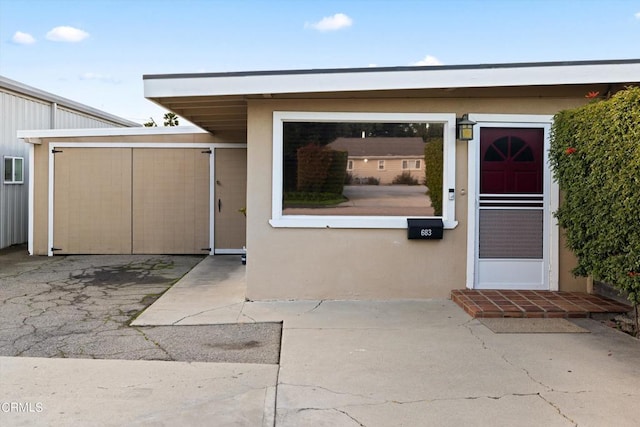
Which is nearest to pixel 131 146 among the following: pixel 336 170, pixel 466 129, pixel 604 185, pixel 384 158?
pixel 336 170

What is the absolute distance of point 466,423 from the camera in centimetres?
316

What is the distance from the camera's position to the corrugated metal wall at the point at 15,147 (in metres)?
11.8

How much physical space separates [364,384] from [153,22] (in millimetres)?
12132

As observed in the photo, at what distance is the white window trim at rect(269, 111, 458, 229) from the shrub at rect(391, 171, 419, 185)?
0.38m

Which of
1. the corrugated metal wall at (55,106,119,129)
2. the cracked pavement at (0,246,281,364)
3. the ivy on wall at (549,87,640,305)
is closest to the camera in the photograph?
the ivy on wall at (549,87,640,305)

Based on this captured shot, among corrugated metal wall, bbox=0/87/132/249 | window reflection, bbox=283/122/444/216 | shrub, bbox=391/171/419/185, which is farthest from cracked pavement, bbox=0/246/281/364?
corrugated metal wall, bbox=0/87/132/249

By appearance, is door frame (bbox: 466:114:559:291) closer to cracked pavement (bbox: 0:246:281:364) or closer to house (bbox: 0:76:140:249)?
cracked pavement (bbox: 0:246:281:364)

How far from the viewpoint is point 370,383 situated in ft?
12.5

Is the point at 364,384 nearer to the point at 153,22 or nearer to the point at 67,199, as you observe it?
the point at 67,199

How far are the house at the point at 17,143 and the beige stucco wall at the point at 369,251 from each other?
815 cm

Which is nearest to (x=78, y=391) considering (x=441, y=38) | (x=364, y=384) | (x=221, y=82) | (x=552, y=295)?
(x=364, y=384)

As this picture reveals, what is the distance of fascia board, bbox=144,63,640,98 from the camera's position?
587 cm

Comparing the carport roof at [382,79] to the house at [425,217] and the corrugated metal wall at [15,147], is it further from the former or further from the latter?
the corrugated metal wall at [15,147]

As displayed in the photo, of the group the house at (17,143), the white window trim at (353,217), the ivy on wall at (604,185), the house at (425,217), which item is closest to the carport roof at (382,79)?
the house at (425,217)
